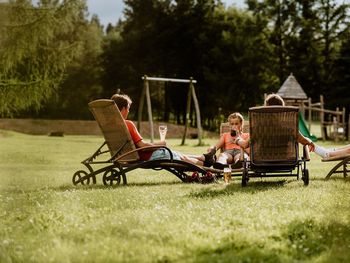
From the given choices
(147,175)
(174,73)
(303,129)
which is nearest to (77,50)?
(303,129)

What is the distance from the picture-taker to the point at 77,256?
4.49 metres

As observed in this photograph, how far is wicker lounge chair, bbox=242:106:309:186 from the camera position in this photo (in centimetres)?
862

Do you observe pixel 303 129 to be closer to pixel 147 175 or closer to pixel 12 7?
pixel 12 7

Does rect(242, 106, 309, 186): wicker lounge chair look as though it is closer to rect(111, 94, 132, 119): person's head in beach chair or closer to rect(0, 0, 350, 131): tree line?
rect(111, 94, 132, 119): person's head in beach chair

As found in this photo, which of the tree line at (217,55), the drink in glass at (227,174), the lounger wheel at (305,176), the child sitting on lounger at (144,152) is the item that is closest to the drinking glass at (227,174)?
the drink in glass at (227,174)

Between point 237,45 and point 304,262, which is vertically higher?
point 237,45

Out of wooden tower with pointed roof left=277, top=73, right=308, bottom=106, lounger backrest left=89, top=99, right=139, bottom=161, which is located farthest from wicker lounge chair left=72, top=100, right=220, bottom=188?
wooden tower with pointed roof left=277, top=73, right=308, bottom=106

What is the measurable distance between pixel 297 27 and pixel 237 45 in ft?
16.3

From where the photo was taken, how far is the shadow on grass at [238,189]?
7.69m

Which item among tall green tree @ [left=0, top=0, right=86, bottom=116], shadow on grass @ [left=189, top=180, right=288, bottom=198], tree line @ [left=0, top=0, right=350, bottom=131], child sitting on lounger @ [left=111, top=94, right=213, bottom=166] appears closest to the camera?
shadow on grass @ [left=189, top=180, right=288, bottom=198]

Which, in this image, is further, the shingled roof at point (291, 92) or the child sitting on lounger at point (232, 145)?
the shingled roof at point (291, 92)

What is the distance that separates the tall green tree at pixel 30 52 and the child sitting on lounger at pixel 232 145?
39.7 ft

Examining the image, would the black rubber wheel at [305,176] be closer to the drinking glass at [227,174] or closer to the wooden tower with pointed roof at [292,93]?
the drinking glass at [227,174]

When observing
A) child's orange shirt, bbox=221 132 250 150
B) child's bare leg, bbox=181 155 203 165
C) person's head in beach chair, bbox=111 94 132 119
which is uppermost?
person's head in beach chair, bbox=111 94 132 119
